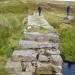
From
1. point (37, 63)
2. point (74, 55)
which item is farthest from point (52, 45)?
point (74, 55)

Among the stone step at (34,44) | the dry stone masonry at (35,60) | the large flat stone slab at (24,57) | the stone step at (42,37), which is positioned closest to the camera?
the dry stone masonry at (35,60)

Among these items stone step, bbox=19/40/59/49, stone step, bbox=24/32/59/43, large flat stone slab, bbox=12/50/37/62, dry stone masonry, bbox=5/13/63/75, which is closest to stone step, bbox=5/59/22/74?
dry stone masonry, bbox=5/13/63/75

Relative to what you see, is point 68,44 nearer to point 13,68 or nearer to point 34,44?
point 34,44

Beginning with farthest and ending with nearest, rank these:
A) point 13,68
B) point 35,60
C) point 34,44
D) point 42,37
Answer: point 42,37 → point 34,44 → point 35,60 → point 13,68

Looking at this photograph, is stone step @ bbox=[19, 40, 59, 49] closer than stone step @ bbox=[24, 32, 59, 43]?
Yes

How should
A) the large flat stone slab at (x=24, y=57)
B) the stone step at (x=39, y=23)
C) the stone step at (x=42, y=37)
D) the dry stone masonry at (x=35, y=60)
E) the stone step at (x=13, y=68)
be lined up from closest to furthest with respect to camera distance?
the stone step at (x=13, y=68) → the dry stone masonry at (x=35, y=60) → the large flat stone slab at (x=24, y=57) → the stone step at (x=42, y=37) → the stone step at (x=39, y=23)

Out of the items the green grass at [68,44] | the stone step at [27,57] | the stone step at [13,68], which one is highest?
the stone step at [27,57]

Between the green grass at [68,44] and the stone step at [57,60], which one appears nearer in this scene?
the stone step at [57,60]

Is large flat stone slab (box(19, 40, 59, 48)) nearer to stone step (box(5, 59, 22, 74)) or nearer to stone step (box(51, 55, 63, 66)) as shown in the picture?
stone step (box(51, 55, 63, 66))

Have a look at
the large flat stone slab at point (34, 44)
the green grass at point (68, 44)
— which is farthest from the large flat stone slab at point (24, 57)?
the green grass at point (68, 44)

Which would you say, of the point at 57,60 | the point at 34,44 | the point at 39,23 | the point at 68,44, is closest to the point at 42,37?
the point at 34,44

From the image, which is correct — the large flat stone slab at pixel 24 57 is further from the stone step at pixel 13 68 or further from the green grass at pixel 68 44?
the green grass at pixel 68 44

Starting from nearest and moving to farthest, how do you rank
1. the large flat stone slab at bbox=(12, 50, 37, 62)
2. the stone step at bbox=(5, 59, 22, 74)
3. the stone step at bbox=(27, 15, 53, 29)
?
1. the stone step at bbox=(5, 59, 22, 74)
2. the large flat stone slab at bbox=(12, 50, 37, 62)
3. the stone step at bbox=(27, 15, 53, 29)

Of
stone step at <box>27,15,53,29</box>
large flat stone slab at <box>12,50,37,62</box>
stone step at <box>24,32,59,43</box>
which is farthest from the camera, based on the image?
stone step at <box>27,15,53,29</box>
